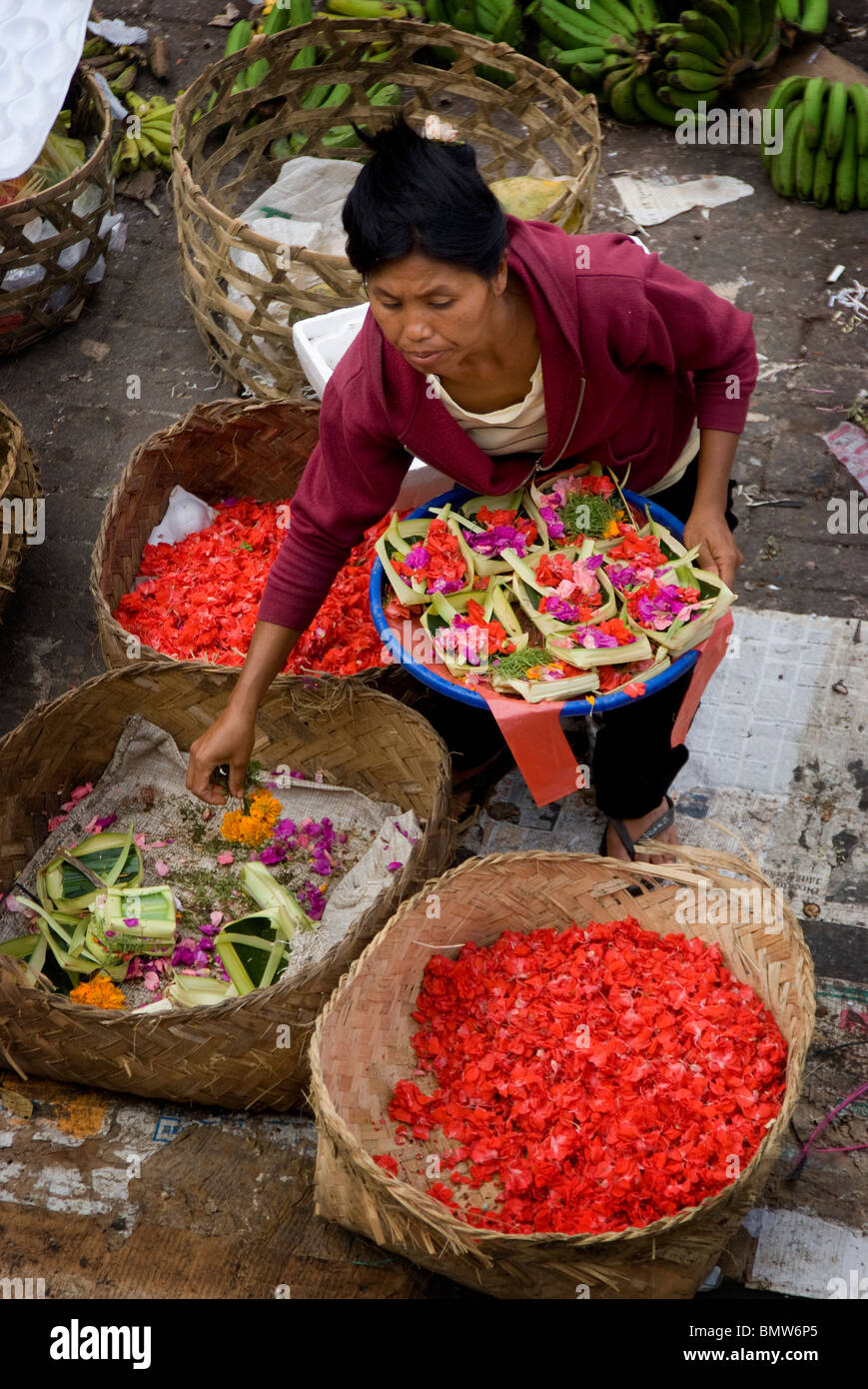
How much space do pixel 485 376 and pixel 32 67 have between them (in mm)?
2903

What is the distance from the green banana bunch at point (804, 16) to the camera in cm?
477

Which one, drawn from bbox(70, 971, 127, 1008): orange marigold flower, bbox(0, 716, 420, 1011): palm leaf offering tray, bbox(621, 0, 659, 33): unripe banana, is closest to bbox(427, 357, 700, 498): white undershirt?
bbox(0, 716, 420, 1011): palm leaf offering tray

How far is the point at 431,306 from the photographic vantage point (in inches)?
72.2

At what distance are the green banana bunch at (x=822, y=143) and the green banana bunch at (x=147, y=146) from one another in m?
2.40

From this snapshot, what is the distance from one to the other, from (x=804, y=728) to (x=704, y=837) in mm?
431

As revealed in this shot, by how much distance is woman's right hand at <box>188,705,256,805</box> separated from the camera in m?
2.31

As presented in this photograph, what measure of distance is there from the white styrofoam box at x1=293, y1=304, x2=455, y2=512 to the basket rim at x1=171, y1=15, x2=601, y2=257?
14 centimetres

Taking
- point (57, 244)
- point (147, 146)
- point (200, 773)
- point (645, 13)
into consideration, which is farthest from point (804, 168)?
point (200, 773)

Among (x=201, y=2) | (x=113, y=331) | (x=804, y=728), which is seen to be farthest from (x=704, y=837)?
(x=201, y=2)

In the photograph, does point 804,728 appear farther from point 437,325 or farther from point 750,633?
point 437,325

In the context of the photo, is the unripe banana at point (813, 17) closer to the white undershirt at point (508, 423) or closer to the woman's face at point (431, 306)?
the white undershirt at point (508, 423)

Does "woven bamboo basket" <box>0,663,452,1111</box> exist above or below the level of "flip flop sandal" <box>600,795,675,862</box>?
above

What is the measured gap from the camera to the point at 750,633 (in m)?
3.31

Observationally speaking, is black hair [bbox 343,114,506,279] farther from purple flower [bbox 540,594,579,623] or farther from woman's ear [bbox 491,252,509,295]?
purple flower [bbox 540,594,579,623]
